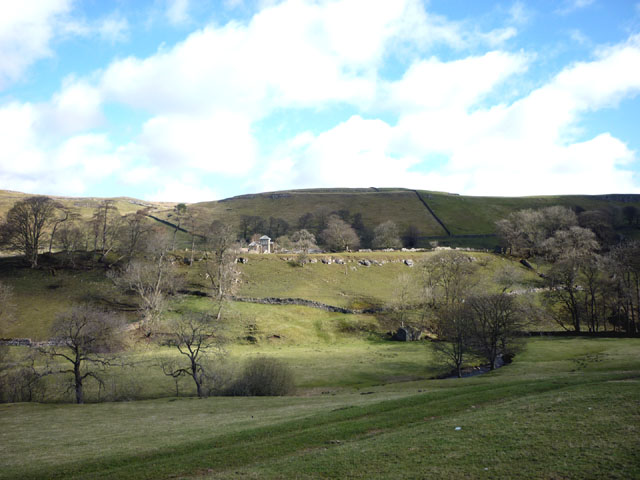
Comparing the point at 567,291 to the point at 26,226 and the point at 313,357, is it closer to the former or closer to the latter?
the point at 313,357

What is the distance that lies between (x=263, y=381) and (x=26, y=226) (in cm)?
7884

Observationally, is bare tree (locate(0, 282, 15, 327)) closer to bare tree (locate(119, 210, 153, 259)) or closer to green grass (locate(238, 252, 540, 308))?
bare tree (locate(119, 210, 153, 259))

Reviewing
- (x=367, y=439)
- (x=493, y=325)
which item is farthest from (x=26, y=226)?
(x=367, y=439)

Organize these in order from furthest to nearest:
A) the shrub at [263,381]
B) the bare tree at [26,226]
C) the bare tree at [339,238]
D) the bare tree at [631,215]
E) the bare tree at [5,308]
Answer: the bare tree at [631,215], the bare tree at [339,238], the bare tree at [26,226], the bare tree at [5,308], the shrub at [263,381]

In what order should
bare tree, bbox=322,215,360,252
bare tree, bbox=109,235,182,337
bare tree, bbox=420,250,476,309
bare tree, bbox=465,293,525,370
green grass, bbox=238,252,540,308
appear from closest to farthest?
bare tree, bbox=465,293,525,370
bare tree, bbox=109,235,182,337
bare tree, bbox=420,250,476,309
green grass, bbox=238,252,540,308
bare tree, bbox=322,215,360,252

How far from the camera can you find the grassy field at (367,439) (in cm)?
1336

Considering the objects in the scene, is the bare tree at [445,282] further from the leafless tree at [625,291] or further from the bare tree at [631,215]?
the bare tree at [631,215]


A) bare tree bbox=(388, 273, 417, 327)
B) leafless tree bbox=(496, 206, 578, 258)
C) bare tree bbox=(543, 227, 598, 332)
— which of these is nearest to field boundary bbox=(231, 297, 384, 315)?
bare tree bbox=(388, 273, 417, 327)

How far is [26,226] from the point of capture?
90812mm

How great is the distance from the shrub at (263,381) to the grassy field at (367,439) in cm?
1205

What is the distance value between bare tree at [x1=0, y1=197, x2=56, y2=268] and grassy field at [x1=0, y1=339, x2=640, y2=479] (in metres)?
70.4

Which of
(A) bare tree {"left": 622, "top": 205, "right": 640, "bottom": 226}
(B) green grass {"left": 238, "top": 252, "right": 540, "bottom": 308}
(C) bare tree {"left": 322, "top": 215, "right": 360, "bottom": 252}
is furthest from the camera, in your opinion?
(A) bare tree {"left": 622, "top": 205, "right": 640, "bottom": 226}

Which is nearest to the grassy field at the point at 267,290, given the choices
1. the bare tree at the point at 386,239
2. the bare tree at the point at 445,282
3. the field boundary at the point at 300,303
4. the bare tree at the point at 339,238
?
the field boundary at the point at 300,303

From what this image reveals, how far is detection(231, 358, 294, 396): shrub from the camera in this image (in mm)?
45719
